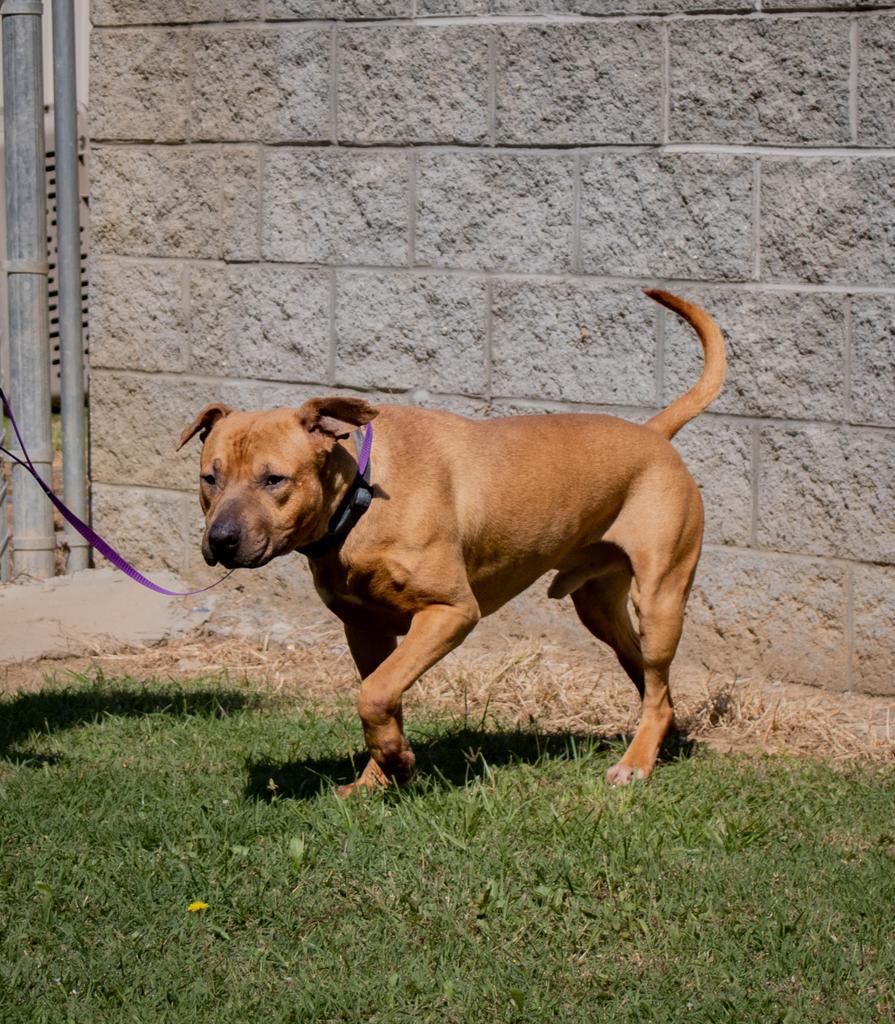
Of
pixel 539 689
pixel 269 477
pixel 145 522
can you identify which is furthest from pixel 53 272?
pixel 269 477

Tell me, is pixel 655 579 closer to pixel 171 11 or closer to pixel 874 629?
pixel 874 629

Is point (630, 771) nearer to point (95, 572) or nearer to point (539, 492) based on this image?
point (539, 492)

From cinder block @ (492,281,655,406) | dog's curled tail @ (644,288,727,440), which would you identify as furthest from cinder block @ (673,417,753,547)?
dog's curled tail @ (644,288,727,440)

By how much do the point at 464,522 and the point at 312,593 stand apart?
106 inches

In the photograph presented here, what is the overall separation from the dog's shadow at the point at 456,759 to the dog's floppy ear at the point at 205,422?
1.20m

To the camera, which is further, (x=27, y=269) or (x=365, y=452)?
(x=27, y=269)

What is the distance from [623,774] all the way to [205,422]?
1.95 metres

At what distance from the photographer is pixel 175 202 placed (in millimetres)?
8070

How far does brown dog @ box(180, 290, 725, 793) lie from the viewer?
4.82 m

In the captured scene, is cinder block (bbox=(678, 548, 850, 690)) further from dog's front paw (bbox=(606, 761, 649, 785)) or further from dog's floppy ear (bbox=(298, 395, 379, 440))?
dog's floppy ear (bbox=(298, 395, 379, 440))

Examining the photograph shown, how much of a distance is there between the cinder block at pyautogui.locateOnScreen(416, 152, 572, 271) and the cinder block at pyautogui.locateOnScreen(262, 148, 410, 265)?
143 millimetres

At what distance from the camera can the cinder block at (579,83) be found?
6.82 m

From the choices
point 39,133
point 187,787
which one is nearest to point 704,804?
point 187,787

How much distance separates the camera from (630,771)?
5.54 m
